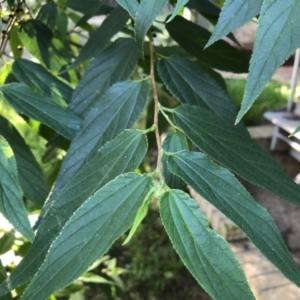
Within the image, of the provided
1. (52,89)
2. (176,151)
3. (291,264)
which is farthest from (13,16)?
(291,264)

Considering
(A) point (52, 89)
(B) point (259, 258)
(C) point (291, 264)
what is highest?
(A) point (52, 89)

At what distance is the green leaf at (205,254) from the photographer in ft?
0.76

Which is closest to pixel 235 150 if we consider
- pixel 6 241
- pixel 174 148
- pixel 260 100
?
pixel 174 148

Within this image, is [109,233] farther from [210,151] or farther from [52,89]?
[52,89]

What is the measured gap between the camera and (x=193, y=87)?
0.39 metres

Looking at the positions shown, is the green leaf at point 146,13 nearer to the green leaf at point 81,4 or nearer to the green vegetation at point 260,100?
the green leaf at point 81,4

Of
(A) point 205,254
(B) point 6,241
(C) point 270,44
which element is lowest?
(B) point 6,241

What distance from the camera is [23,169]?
42cm

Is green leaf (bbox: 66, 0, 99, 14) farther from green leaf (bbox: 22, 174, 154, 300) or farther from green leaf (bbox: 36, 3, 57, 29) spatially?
green leaf (bbox: 22, 174, 154, 300)

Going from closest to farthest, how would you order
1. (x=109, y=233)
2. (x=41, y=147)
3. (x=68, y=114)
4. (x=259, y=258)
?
1. (x=109, y=233)
2. (x=68, y=114)
3. (x=41, y=147)
4. (x=259, y=258)

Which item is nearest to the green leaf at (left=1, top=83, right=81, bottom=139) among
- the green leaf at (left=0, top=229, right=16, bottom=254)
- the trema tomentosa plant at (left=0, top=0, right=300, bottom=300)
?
the trema tomentosa plant at (left=0, top=0, right=300, bottom=300)

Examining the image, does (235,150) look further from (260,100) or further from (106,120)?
(260,100)

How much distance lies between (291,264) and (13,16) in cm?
38

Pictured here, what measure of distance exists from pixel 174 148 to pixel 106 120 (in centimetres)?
7
